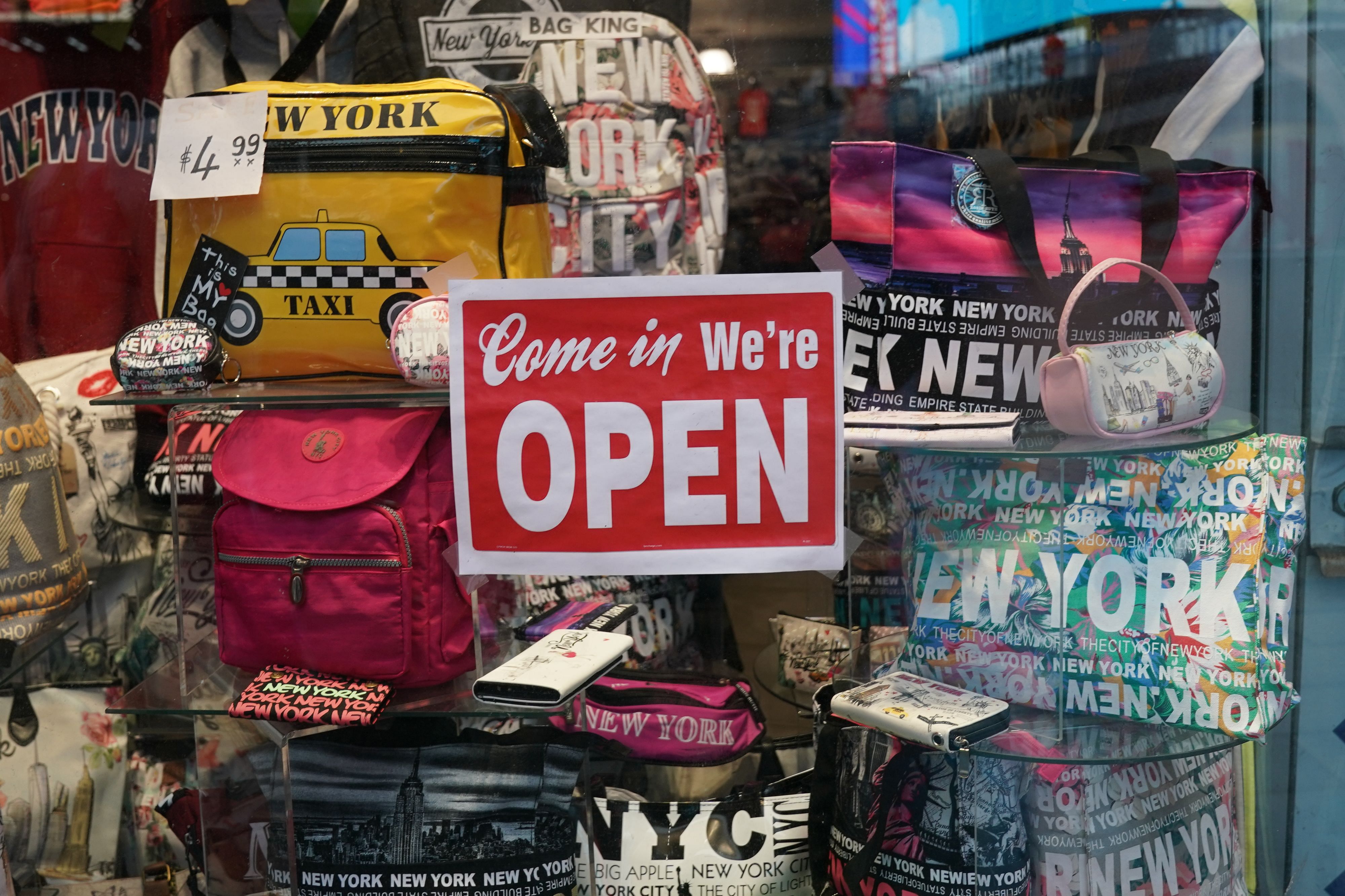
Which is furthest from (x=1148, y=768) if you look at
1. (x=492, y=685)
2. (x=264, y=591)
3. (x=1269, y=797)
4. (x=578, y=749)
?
(x=264, y=591)

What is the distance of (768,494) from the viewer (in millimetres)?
1469

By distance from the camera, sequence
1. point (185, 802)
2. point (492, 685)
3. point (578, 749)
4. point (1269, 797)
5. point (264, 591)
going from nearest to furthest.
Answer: point (492, 685), point (264, 591), point (578, 749), point (185, 802), point (1269, 797)

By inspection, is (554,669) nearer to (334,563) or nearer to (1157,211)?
(334,563)

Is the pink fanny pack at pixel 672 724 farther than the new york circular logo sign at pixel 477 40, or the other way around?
the new york circular logo sign at pixel 477 40

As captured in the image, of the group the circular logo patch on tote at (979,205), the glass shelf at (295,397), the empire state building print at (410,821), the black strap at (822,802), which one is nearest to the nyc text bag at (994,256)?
the circular logo patch on tote at (979,205)

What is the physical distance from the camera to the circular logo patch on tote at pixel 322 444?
147 cm

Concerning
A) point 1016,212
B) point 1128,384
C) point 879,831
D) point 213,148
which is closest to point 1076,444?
point 1128,384

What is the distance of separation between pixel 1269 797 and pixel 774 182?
144 cm

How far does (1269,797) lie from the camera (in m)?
1.94

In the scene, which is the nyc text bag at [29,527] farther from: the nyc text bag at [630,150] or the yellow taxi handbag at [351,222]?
the nyc text bag at [630,150]

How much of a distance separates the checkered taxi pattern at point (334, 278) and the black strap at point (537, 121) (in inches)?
9.9

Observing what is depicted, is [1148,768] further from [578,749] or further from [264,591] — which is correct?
[264,591]

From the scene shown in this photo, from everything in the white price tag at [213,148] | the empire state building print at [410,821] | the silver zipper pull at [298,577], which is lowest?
the empire state building print at [410,821]

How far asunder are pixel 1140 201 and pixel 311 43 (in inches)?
59.0
